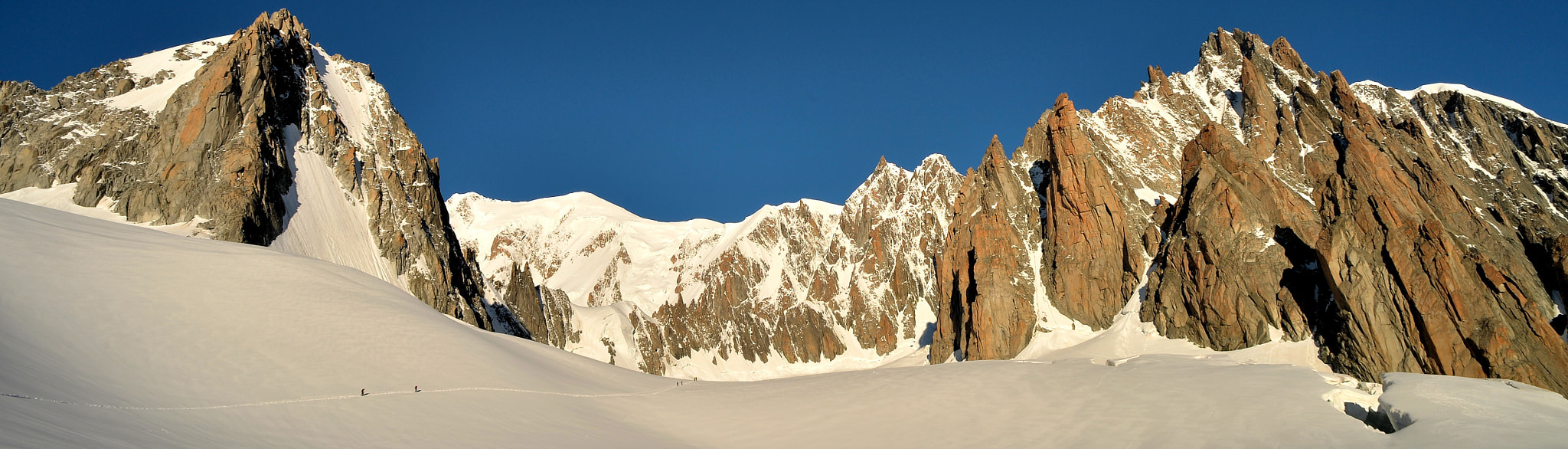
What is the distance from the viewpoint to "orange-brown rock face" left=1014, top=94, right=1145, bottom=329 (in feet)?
348

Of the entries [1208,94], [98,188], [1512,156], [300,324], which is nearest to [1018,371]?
[300,324]

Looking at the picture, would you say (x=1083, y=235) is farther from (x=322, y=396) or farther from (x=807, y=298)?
(x=322, y=396)

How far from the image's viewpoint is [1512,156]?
307 feet

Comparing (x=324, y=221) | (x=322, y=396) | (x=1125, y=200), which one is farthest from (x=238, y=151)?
(x=1125, y=200)

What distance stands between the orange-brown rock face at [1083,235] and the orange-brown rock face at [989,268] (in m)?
4.54

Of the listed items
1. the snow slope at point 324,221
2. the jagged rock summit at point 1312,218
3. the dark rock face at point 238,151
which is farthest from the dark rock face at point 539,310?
the jagged rock summit at point 1312,218

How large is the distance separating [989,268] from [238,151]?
281 ft

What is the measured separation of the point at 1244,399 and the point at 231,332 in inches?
1041

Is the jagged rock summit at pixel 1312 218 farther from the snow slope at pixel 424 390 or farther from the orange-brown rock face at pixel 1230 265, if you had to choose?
the snow slope at pixel 424 390

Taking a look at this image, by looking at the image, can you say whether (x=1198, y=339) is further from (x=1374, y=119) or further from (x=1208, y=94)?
(x=1208, y=94)

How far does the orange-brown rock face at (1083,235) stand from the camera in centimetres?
10612

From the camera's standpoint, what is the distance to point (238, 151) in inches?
3310

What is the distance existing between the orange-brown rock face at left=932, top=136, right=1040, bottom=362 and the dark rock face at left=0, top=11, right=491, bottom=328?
202 feet

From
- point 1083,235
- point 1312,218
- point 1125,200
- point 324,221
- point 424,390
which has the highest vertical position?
point 1125,200
